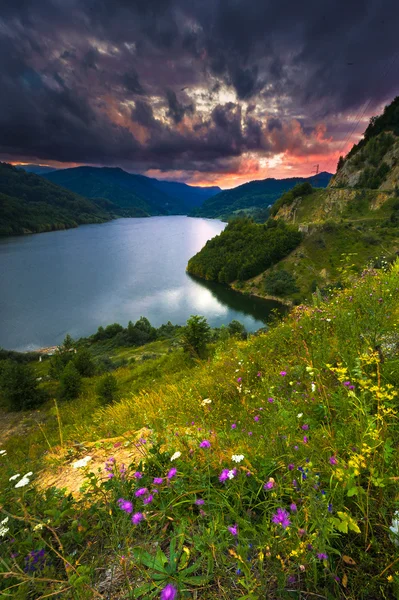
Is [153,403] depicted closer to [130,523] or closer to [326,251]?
[130,523]

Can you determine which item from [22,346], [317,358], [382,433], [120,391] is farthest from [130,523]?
[22,346]

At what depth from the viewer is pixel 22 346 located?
2169 inches

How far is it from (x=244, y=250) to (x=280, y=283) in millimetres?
28563

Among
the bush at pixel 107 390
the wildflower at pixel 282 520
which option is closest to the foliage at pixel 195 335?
the bush at pixel 107 390

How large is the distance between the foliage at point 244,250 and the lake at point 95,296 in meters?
6.49

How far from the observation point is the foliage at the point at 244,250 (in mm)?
94062

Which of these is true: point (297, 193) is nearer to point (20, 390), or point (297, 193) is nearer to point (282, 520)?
point (20, 390)

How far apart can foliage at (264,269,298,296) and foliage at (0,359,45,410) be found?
71.6 metres

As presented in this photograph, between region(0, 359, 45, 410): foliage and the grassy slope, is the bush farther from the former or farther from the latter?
the grassy slope

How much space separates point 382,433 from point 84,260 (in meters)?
141

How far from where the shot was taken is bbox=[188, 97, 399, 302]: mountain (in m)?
79.2

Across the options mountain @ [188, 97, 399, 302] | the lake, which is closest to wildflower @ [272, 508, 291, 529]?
the lake

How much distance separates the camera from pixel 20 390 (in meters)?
17.2

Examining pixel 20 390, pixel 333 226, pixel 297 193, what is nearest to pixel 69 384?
pixel 20 390
